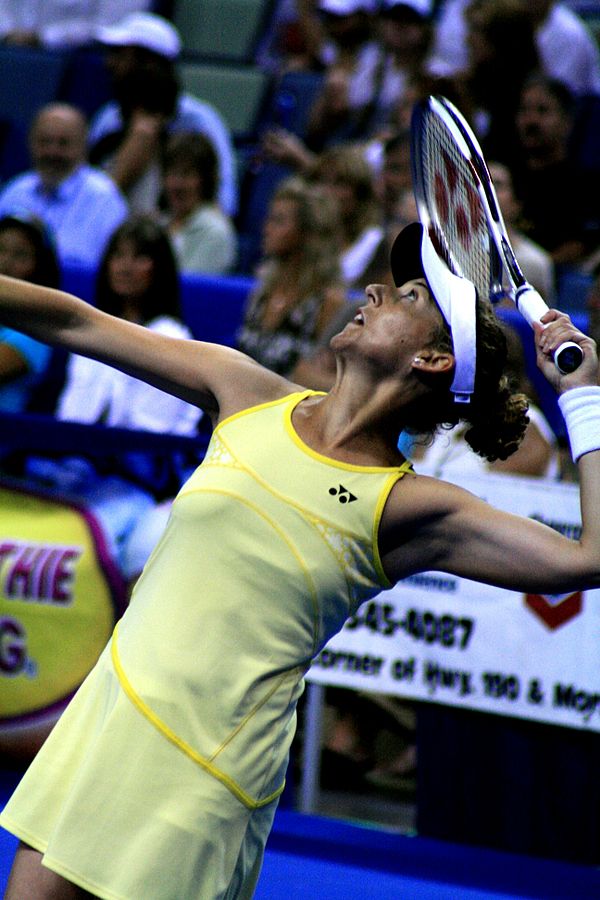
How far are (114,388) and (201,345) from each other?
221 cm

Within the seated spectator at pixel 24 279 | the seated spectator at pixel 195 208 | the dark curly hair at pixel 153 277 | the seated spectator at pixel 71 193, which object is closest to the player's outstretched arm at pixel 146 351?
the seated spectator at pixel 24 279

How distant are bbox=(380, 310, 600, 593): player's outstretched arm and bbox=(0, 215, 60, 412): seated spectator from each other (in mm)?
2323

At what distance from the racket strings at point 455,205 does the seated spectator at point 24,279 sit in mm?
1978

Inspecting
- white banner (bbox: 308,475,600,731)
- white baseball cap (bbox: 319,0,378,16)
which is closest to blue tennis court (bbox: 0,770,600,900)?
white banner (bbox: 308,475,600,731)

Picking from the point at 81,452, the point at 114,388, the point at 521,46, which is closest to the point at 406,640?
the point at 81,452

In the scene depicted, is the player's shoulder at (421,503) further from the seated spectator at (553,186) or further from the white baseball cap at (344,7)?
the white baseball cap at (344,7)

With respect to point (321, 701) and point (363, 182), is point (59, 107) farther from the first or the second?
point (321, 701)

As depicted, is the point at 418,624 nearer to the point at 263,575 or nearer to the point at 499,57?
the point at 263,575

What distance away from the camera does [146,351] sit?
7.61 ft

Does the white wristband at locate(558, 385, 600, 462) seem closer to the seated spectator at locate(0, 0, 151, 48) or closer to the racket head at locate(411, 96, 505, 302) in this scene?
the racket head at locate(411, 96, 505, 302)

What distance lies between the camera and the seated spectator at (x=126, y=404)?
12.5ft

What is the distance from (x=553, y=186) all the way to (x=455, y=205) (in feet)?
11.2

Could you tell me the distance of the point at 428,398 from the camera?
7.30 ft

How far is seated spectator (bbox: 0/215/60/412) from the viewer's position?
166 inches
